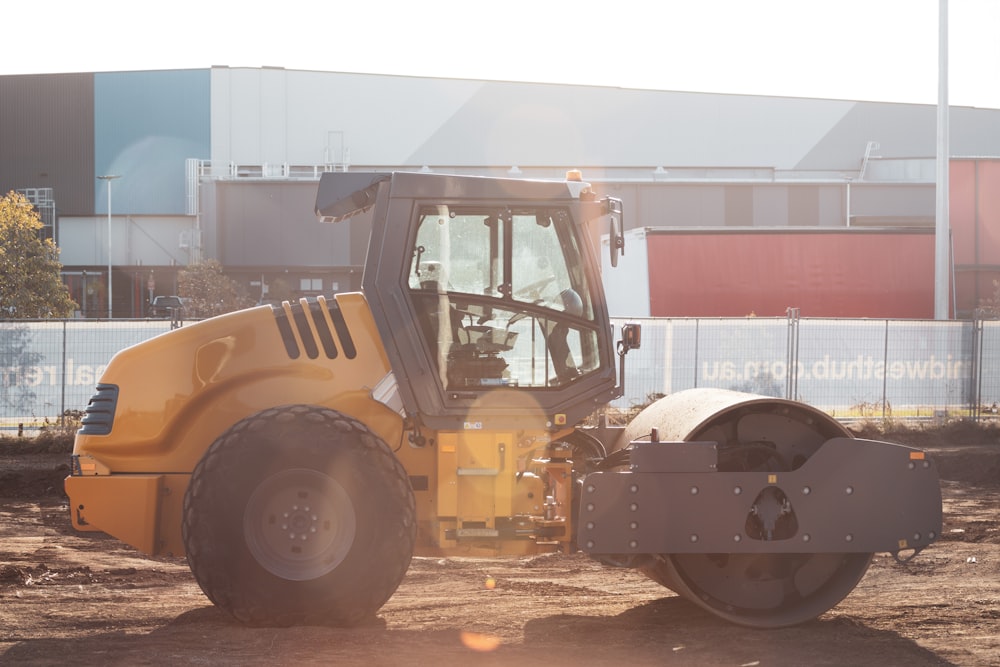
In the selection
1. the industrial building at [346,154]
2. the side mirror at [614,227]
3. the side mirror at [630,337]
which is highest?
the industrial building at [346,154]

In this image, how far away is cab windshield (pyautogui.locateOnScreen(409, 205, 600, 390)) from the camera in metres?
A: 7.14

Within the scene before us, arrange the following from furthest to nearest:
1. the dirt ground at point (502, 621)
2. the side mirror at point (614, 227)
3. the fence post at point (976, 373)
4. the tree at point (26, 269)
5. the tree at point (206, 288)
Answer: the tree at point (206, 288), the tree at point (26, 269), the fence post at point (976, 373), the side mirror at point (614, 227), the dirt ground at point (502, 621)

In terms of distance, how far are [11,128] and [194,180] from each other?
11.5m

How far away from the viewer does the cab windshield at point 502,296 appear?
23.4ft

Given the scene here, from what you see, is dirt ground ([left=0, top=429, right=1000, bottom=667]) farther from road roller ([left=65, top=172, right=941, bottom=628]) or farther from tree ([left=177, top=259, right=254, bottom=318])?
tree ([left=177, top=259, right=254, bottom=318])

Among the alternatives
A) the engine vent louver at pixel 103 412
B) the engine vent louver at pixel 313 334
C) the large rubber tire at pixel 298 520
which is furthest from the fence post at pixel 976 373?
the engine vent louver at pixel 103 412

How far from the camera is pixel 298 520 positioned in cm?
677

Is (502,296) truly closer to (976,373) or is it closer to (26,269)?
(976,373)

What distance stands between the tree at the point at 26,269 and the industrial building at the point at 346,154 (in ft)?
51.5

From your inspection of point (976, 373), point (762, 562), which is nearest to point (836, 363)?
point (976, 373)

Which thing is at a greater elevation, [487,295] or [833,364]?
[487,295]

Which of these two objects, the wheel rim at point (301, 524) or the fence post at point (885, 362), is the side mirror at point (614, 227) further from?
the fence post at point (885, 362)

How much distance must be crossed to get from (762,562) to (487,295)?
7.90ft

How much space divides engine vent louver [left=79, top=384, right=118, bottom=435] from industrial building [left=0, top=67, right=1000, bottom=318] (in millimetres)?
50279
